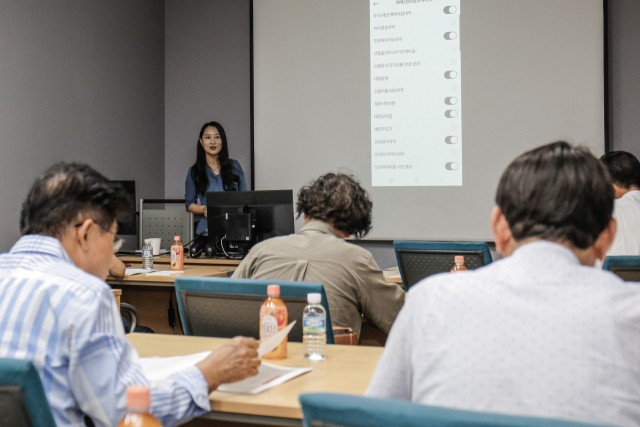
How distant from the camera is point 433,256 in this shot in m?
2.68

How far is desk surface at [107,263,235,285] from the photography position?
3085 mm

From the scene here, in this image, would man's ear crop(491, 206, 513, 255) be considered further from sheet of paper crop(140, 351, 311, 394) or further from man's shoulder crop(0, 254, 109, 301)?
man's shoulder crop(0, 254, 109, 301)

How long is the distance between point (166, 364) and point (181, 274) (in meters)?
1.88

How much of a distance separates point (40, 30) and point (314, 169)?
2.32 meters

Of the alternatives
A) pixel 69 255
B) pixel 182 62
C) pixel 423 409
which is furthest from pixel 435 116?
pixel 423 409

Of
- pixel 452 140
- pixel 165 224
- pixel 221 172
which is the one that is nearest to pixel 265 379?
pixel 165 224

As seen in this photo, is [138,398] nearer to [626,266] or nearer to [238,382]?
[238,382]

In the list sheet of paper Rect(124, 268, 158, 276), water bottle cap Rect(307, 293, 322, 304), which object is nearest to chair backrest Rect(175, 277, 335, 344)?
water bottle cap Rect(307, 293, 322, 304)

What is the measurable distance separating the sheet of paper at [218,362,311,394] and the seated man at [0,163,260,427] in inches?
1.5

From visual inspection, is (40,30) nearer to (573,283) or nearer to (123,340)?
(123,340)

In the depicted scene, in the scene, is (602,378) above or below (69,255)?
below

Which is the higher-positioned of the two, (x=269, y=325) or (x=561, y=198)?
(x=561, y=198)

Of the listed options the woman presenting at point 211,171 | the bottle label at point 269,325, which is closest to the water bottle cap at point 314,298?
the bottle label at point 269,325

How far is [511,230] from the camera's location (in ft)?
3.11
